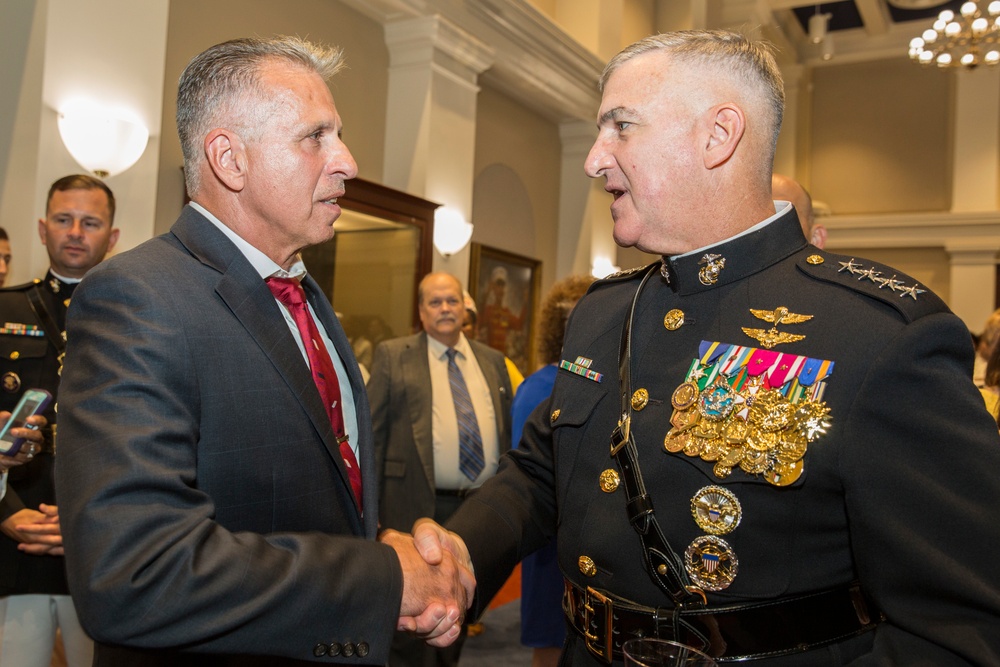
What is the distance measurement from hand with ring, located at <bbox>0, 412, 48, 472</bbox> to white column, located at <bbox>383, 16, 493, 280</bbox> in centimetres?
449

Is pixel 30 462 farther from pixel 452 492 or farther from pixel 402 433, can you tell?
pixel 452 492

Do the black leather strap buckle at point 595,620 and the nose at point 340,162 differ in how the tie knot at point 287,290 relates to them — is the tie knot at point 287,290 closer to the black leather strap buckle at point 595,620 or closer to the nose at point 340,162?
the nose at point 340,162

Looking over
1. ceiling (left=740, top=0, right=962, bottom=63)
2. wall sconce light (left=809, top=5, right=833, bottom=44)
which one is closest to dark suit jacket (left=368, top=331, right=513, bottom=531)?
ceiling (left=740, top=0, right=962, bottom=63)

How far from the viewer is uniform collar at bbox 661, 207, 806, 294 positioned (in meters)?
1.49

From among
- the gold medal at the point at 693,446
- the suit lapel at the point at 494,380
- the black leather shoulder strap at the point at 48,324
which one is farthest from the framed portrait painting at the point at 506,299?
the gold medal at the point at 693,446

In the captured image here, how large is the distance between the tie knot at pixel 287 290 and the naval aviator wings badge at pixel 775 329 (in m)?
0.97

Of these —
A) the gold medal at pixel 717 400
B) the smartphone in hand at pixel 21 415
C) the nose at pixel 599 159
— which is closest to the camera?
the gold medal at pixel 717 400

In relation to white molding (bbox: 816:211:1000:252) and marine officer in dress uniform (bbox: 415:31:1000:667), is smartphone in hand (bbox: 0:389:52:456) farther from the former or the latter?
white molding (bbox: 816:211:1000:252)

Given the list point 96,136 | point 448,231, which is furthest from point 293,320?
point 448,231

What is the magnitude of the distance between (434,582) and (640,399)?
52 cm

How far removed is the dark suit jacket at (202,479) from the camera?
3.71 ft

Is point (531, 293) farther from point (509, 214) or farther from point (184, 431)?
point (184, 431)

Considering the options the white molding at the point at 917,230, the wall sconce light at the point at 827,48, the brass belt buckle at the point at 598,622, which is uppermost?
the wall sconce light at the point at 827,48

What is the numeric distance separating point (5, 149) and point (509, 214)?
545cm
